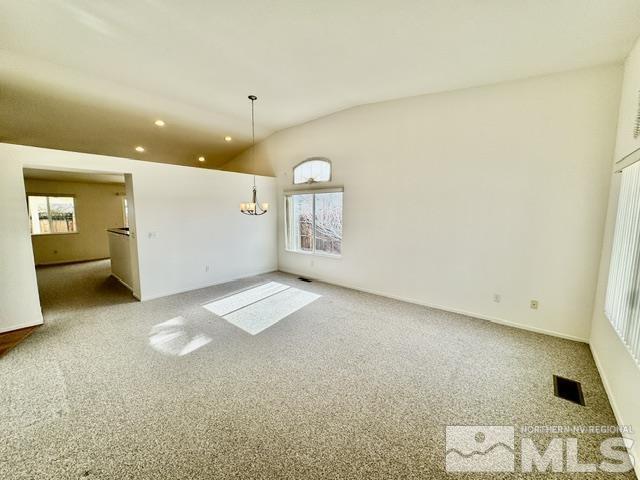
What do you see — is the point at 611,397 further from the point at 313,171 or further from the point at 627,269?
the point at 313,171

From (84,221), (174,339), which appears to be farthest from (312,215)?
(84,221)

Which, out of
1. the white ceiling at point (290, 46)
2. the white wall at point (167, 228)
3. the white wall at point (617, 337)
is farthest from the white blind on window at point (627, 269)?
the white wall at point (167, 228)

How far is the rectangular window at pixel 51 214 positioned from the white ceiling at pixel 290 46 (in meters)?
4.57

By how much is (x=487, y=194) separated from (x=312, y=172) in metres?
3.41

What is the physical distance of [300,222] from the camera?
19.6 ft

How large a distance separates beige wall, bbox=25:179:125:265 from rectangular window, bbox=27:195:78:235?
15 cm

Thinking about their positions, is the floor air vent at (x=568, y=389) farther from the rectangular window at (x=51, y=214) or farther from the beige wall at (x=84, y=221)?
the rectangular window at (x=51, y=214)

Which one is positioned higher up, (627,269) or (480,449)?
(627,269)

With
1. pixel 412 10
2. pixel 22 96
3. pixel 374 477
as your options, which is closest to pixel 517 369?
pixel 374 477

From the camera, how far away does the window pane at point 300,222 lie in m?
5.72

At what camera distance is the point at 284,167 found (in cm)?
599

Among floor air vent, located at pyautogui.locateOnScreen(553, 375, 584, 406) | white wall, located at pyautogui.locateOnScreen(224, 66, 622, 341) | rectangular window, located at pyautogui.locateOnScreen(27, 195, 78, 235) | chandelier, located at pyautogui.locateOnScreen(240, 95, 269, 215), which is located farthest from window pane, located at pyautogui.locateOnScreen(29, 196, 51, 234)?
floor air vent, located at pyautogui.locateOnScreen(553, 375, 584, 406)

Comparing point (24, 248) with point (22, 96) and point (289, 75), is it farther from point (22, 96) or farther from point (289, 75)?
point (289, 75)

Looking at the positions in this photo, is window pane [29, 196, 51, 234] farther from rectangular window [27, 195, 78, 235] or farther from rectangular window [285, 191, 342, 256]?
rectangular window [285, 191, 342, 256]
